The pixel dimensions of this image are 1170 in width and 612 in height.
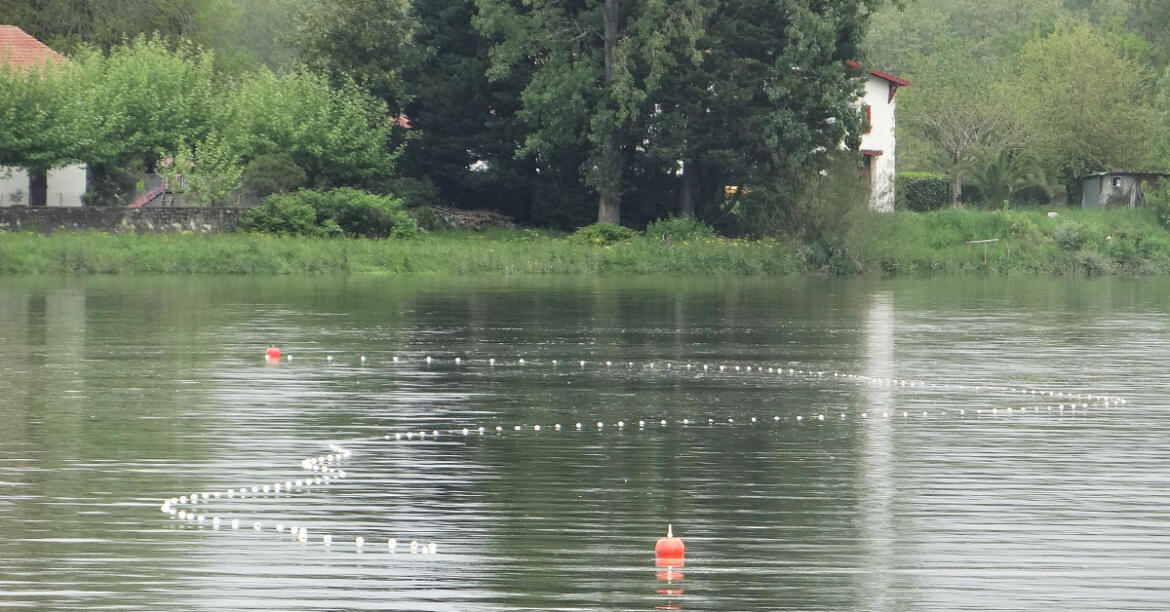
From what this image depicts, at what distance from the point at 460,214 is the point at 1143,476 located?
2181 inches

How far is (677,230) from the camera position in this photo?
6812 centimetres

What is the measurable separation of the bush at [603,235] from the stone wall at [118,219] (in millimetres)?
12974

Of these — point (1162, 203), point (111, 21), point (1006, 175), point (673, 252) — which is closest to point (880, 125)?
point (1006, 175)

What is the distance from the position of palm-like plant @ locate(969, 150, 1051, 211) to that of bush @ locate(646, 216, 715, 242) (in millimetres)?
17545

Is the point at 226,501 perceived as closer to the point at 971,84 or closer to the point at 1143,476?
the point at 1143,476

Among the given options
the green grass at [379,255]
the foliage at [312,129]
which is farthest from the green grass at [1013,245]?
the foliage at [312,129]

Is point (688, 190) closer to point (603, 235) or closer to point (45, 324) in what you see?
point (603, 235)

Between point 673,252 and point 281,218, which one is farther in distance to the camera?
point 673,252

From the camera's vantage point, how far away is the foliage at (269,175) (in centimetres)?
6644

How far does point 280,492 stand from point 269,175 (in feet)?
167

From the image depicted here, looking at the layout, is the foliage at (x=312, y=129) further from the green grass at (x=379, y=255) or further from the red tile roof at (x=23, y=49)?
the red tile roof at (x=23, y=49)

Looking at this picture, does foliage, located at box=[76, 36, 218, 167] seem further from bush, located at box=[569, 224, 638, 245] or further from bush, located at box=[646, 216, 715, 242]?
bush, located at box=[646, 216, 715, 242]

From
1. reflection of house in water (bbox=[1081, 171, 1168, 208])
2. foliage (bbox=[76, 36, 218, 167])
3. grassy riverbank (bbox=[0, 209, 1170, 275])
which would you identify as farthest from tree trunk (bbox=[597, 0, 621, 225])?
reflection of house in water (bbox=[1081, 171, 1168, 208])

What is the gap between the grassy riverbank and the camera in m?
59.2
